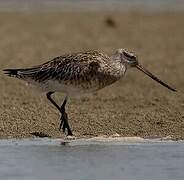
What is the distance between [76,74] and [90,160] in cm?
197

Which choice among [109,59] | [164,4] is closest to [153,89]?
[109,59]

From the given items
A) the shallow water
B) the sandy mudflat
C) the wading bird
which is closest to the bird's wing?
the wading bird

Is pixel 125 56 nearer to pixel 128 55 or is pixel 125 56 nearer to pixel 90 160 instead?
pixel 128 55

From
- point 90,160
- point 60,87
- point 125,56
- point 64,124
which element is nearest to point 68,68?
point 60,87

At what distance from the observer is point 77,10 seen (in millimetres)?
26234

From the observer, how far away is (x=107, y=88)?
13.8 m

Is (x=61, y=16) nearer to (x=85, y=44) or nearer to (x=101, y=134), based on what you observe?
(x=85, y=44)

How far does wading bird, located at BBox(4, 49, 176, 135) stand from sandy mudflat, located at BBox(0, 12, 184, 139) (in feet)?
1.49

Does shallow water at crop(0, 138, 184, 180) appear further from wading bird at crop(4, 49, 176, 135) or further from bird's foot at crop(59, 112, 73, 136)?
wading bird at crop(4, 49, 176, 135)

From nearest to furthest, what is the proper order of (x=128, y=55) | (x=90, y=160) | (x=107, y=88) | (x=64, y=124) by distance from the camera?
1. (x=90, y=160)
2. (x=64, y=124)
3. (x=128, y=55)
4. (x=107, y=88)

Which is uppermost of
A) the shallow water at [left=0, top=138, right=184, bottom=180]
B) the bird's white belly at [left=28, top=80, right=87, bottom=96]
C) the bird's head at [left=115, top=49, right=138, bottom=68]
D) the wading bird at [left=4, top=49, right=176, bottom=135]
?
the bird's head at [left=115, top=49, right=138, bottom=68]

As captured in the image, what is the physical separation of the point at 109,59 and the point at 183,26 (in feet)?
38.1

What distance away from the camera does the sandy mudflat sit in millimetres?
11109

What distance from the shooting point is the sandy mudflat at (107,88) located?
1111 cm
